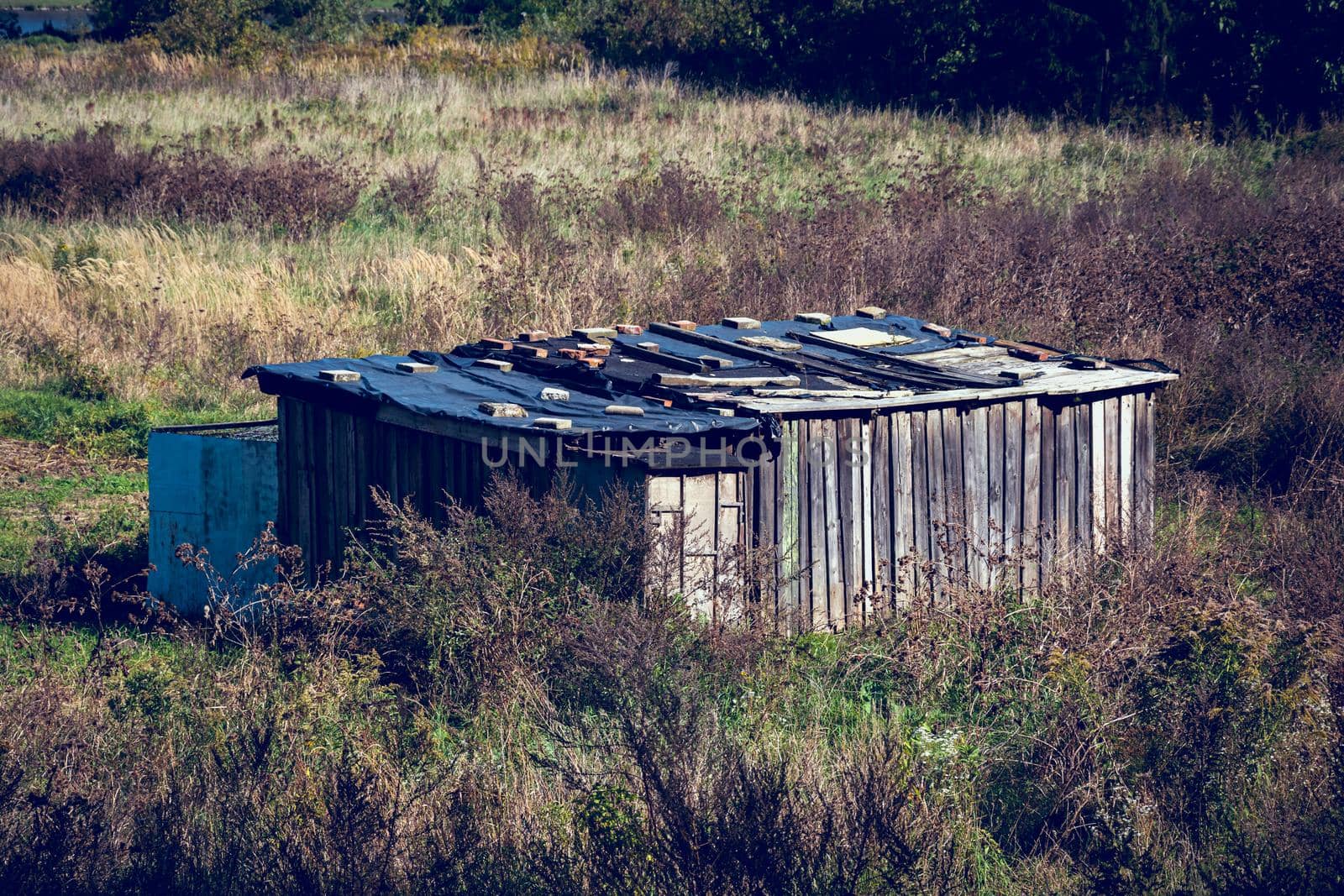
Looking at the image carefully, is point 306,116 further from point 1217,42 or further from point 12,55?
point 1217,42

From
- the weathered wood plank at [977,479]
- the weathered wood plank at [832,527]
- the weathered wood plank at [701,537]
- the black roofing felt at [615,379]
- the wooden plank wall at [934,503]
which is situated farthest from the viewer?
the weathered wood plank at [977,479]

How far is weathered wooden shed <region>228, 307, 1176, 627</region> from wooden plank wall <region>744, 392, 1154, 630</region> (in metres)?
Result: 0.01

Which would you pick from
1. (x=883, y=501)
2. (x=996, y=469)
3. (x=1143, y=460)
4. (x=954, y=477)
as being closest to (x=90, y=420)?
(x=883, y=501)

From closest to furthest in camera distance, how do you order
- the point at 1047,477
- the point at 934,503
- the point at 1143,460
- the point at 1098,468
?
1. the point at 934,503
2. the point at 1047,477
3. the point at 1098,468
4. the point at 1143,460

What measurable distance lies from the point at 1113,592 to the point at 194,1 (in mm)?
27652

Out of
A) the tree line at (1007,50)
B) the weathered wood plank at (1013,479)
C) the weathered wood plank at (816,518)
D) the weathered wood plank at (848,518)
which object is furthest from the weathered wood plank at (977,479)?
the tree line at (1007,50)

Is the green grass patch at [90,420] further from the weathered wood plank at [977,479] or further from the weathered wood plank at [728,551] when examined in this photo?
the weathered wood plank at [977,479]

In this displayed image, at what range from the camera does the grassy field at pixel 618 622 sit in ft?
15.1

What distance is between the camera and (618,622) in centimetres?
607

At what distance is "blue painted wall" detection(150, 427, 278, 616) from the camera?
330 inches

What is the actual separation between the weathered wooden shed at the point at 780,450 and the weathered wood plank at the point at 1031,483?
0.05ft

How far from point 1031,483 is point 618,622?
3133mm

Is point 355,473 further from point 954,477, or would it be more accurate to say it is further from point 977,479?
point 977,479

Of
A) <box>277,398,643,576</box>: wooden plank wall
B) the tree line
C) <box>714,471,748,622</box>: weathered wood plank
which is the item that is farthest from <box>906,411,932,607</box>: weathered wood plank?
the tree line
